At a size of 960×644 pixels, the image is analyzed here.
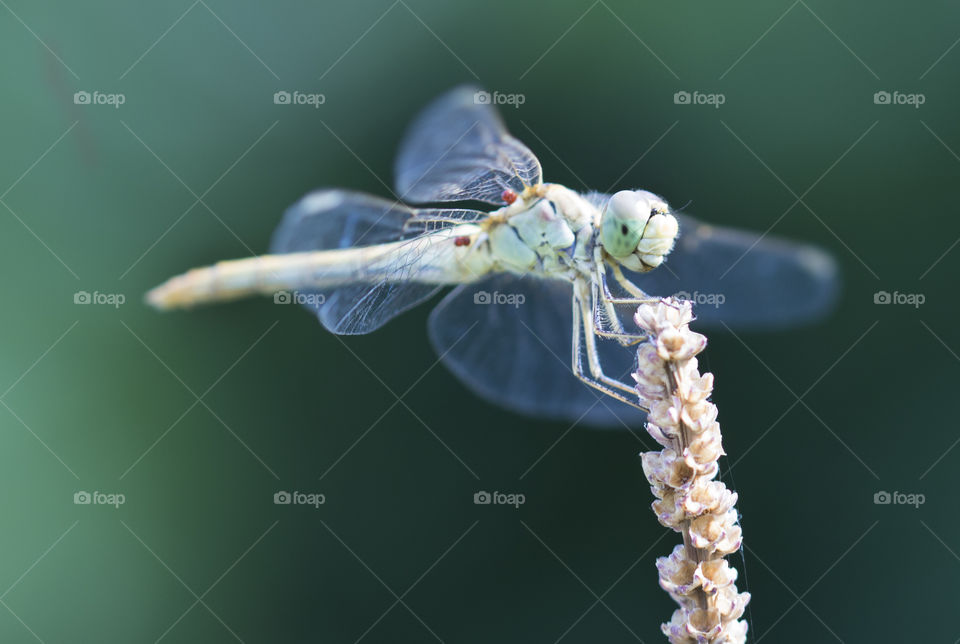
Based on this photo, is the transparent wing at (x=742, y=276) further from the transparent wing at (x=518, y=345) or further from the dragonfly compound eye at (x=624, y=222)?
the dragonfly compound eye at (x=624, y=222)

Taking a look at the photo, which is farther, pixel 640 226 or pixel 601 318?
pixel 601 318

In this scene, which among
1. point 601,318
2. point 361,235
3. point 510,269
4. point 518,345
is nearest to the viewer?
point 601,318

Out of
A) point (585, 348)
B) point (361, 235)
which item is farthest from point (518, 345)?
point (361, 235)

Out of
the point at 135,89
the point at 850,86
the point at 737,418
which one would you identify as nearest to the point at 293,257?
the point at 135,89

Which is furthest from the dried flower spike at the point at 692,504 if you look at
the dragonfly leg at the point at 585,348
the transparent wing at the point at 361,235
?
the transparent wing at the point at 361,235

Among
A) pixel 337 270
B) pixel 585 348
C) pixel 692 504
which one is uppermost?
pixel 337 270

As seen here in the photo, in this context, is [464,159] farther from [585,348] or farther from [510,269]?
[585,348]

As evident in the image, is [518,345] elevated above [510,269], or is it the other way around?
[510,269]
